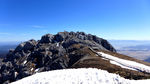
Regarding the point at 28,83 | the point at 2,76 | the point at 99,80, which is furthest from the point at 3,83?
the point at 99,80

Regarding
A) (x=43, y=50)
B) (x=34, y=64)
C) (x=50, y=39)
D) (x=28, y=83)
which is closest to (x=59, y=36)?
(x=50, y=39)

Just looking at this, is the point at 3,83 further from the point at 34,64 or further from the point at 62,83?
the point at 62,83

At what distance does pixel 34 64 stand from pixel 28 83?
5129 cm

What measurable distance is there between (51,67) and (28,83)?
3331cm

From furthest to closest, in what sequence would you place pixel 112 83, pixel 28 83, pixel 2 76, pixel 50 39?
pixel 50 39
pixel 2 76
pixel 28 83
pixel 112 83

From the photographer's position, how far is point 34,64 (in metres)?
67.8

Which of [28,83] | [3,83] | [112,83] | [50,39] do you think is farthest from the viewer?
[50,39]

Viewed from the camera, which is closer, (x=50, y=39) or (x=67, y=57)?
(x=67, y=57)

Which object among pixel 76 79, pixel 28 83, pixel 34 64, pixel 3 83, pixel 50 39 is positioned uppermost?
pixel 50 39

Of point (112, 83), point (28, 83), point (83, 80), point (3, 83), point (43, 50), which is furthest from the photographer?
point (43, 50)

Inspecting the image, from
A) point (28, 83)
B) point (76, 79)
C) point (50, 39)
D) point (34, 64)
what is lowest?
point (34, 64)

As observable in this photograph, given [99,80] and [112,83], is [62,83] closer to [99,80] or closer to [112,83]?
[99,80]

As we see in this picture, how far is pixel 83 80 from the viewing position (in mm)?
17000

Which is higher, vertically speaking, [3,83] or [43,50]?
[43,50]
